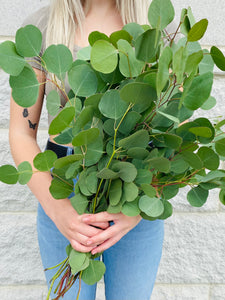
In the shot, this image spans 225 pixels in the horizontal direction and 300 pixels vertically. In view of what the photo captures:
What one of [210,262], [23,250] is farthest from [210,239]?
[23,250]

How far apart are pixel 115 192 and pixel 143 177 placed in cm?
4

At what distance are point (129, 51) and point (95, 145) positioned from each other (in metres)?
0.11

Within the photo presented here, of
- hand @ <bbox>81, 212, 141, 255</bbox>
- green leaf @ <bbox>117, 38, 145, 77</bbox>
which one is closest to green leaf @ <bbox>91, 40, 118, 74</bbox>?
green leaf @ <bbox>117, 38, 145, 77</bbox>

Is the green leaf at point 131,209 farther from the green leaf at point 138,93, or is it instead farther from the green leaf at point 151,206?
the green leaf at point 138,93

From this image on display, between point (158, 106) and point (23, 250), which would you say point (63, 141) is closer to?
point (158, 106)

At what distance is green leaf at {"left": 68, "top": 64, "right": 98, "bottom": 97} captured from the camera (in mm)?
363

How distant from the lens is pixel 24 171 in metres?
0.41

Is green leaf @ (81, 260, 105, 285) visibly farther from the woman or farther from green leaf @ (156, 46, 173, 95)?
green leaf @ (156, 46, 173, 95)

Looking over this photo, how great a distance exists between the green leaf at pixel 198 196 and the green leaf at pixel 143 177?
10 centimetres

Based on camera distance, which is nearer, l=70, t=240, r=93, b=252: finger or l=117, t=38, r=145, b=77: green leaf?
l=117, t=38, r=145, b=77: green leaf

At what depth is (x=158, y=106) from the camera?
33 centimetres

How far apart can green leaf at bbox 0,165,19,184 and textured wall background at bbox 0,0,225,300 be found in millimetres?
566

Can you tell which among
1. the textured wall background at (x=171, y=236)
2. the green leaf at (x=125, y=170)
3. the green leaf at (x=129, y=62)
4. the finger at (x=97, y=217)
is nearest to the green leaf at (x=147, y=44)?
the green leaf at (x=129, y=62)

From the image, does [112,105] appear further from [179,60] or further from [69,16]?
[69,16]
